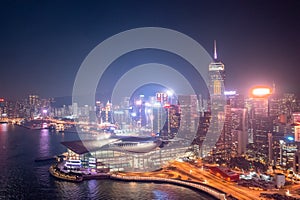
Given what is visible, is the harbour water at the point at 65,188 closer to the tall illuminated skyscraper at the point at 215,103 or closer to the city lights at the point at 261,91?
the tall illuminated skyscraper at the point at 215,103

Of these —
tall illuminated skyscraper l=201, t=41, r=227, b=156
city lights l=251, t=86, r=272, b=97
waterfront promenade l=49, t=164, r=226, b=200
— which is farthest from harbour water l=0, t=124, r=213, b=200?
city lights l=251, t=86, r=272, b=97

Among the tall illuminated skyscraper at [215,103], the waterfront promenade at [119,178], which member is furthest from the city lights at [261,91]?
the waterfront promenade at [119,178]

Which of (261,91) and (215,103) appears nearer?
(261,91)

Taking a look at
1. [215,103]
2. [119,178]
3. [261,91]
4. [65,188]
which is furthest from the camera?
[215,103]

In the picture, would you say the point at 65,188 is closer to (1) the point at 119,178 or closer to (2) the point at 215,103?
(1) the point at 119,178

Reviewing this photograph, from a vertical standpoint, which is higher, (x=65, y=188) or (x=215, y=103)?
(x=215, y=103)

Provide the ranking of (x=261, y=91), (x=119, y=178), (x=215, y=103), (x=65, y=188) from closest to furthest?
(x=65, y=188)
(x=119, y=178)
(x=261, y=91)
(x=215, y=103)

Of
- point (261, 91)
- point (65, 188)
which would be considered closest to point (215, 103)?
point (261, 91)

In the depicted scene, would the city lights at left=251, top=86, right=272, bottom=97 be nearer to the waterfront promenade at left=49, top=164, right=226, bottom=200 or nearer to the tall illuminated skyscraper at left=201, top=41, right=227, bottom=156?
the tall illuminated skyscraper at left=201, top=41, right=227, bottom=156

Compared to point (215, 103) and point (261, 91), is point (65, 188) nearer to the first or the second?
point (261, 91)

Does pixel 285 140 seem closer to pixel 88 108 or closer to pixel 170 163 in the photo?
pixel 170 163

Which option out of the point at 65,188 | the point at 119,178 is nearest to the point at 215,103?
the point at 119,178
